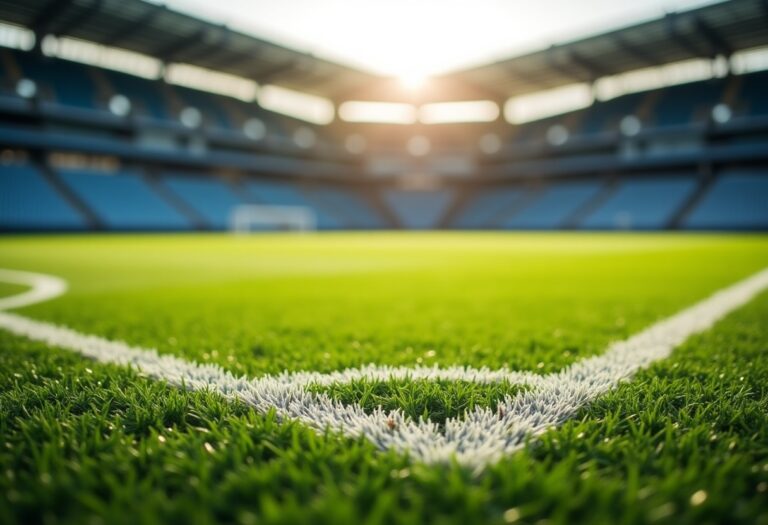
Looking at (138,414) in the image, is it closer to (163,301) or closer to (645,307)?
(163,301)

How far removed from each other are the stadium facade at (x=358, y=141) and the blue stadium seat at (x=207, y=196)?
0.12 m

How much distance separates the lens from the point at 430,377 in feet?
4.71

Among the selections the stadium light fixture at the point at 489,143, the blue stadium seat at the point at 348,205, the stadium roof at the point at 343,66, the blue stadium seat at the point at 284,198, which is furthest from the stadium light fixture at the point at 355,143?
the stadium light fixture at the point at 489,143

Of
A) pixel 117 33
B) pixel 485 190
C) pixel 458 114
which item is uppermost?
pixel 117 33

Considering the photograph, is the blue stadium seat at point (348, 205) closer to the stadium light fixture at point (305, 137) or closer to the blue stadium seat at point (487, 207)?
the stadium light fixture at point (305, 137)

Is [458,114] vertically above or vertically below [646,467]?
above

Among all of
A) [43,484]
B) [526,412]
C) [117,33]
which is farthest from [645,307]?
[117,33]

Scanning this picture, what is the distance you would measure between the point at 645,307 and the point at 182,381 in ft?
9.07

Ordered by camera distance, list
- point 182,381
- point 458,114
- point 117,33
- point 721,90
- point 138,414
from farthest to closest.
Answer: point 458,114
point 721,90
point 117,33
point 182,381
point 138,414

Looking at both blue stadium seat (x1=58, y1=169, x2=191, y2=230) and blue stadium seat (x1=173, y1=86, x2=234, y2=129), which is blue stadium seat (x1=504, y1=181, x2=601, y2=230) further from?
blue stadium seat (x1=58, y1=169, x2=191, y2=230)

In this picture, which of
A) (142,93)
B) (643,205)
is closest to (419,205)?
(643,205)

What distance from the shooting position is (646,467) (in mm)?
843

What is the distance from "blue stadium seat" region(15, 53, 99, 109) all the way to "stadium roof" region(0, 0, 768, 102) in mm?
2194

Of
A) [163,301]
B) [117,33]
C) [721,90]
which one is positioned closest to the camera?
[163,301]
